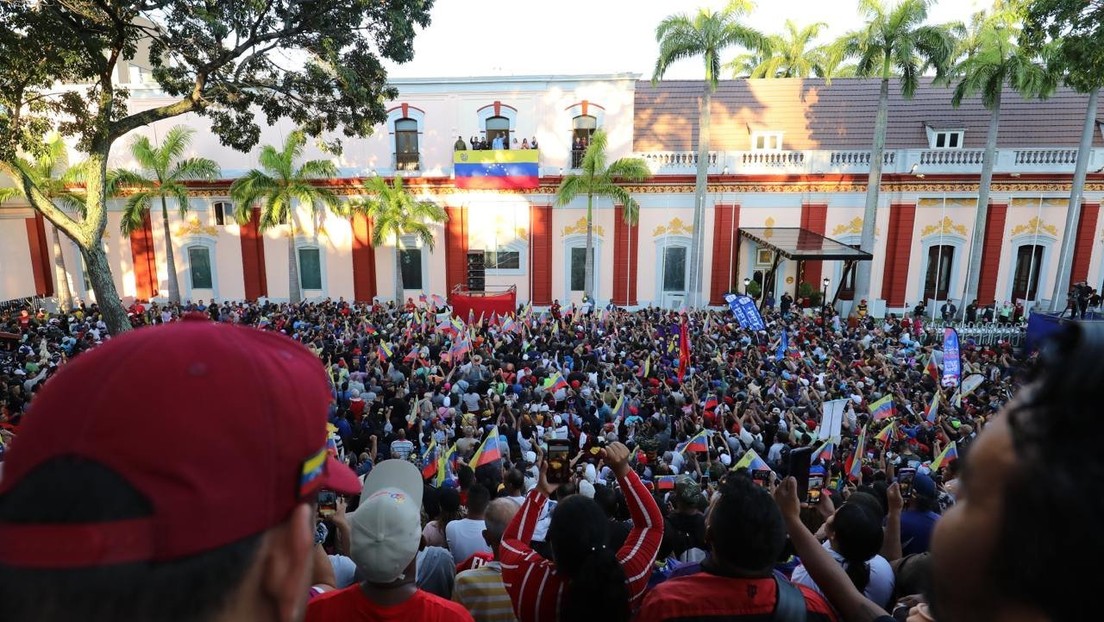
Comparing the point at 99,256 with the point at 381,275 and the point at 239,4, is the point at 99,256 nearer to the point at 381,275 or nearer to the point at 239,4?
the point at 239,4

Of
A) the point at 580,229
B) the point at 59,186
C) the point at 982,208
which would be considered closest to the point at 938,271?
the point at 982,208

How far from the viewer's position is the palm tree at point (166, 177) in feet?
→ 67.8

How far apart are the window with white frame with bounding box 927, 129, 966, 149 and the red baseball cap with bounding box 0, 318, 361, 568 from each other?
87.6 feet

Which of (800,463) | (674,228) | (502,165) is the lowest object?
(800,463)

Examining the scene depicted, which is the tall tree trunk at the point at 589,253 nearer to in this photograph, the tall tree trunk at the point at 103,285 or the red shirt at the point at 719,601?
the tall tree trunk at the point at 103,285

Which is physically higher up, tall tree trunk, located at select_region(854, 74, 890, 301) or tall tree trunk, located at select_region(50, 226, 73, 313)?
tall tree trunk, located at select_region(854, 74, 890, 301)

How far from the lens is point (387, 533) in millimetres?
1977

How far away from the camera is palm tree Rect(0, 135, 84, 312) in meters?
20.4

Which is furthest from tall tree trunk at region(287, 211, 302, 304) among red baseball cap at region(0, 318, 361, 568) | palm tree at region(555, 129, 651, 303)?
red baseball cap at region(0, 318, 361, 568)

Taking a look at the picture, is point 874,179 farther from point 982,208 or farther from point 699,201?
point 699,201

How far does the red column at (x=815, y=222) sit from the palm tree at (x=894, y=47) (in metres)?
1.76

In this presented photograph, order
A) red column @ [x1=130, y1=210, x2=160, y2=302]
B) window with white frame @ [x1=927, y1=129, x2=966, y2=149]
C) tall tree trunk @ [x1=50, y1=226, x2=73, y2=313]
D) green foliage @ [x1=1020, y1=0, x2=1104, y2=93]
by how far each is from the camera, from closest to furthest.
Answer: green foliage @ [x1=1020, y1=0, x2=1104, y2=93], window with white frame @ [x1=927, y1=129, x2=966, y2=149], tall tree trunk @ [x1=50, y1=226, x2=73, y2=313], red column @ [x1=130, y1=210, x2=160, y2=302]

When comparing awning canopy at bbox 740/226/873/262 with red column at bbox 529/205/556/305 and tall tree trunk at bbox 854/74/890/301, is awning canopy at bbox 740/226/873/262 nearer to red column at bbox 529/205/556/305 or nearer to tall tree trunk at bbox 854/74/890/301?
tall tree trunk at bbox 854/74/890/301

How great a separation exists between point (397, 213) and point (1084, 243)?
25.3m
